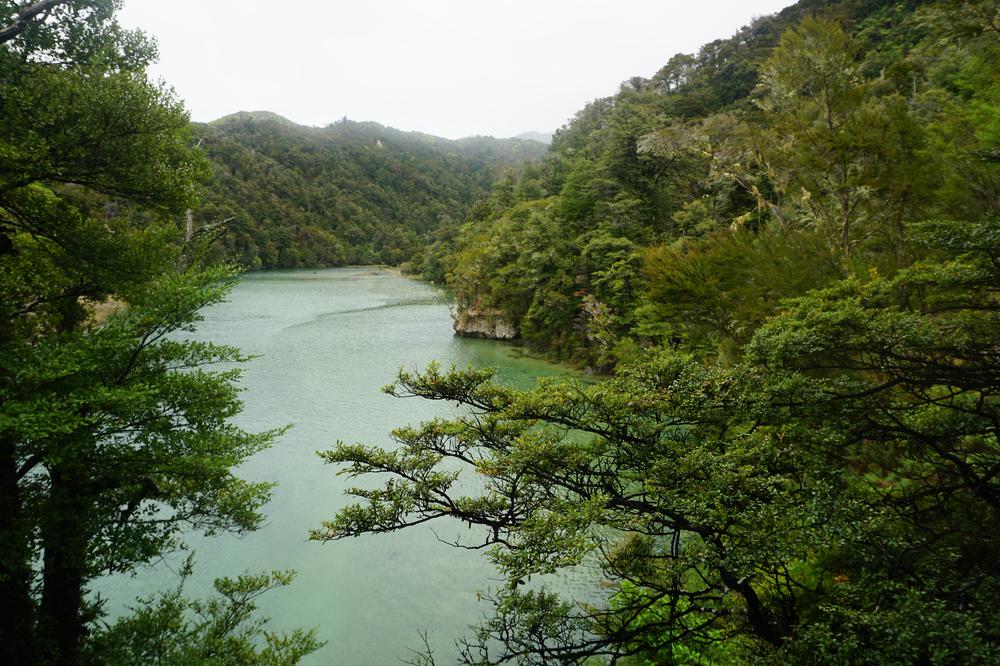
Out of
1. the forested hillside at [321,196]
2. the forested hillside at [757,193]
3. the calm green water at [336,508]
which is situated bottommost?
the calm green water at [336,508]

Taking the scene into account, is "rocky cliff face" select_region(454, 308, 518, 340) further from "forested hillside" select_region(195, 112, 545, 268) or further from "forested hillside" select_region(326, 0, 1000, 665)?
"forested hillside" select_region(195, 112, 545, 268)

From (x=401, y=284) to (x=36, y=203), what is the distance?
5173 centimetres

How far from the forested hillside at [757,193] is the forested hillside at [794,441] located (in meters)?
0.08

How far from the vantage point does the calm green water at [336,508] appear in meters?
7.64

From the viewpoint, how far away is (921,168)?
9289 millimetres

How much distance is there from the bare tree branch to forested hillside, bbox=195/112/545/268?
52.2 metres

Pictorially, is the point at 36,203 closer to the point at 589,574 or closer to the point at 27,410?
the point at 27,410

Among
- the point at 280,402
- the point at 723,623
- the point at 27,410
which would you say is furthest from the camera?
the point at 280,402

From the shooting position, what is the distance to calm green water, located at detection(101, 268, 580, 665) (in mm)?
7641

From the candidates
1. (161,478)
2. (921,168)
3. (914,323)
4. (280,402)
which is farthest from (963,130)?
(280,402)

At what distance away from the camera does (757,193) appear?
13586mm

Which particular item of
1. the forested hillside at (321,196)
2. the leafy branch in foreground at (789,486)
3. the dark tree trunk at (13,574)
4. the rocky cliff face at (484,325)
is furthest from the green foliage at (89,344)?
the forested hillside at (321,196)

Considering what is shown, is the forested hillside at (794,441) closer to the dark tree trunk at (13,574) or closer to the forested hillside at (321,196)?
the dark tree trunk at (13,574)

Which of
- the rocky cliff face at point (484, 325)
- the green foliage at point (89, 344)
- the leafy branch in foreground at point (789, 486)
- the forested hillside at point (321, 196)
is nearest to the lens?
the leafy branch in foreground at point (789, 486)
